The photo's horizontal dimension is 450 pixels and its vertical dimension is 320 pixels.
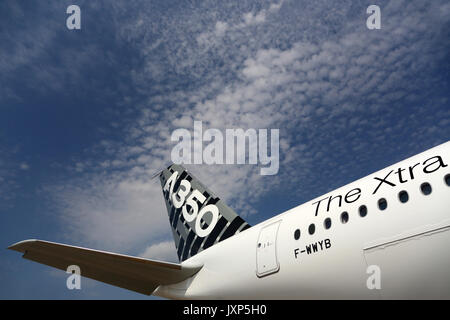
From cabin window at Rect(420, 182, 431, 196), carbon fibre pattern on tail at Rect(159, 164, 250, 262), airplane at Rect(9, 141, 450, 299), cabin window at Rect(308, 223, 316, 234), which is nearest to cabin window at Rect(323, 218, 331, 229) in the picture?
airplane at Rect(9, 141, 450, 299)

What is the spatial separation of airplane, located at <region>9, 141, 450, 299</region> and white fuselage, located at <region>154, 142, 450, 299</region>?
14 millimetres

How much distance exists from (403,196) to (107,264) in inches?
246

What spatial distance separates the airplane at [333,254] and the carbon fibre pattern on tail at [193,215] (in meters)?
0.45

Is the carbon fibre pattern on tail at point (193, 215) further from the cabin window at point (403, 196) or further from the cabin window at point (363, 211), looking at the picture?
the cabin window at point (403, 196)

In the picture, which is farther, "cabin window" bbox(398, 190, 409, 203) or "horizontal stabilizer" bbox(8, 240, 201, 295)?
"horizontal stabilizer" bbox(8, 240, 201, 295)

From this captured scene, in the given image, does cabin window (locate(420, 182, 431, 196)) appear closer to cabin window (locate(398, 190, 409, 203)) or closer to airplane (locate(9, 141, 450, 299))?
airplane (locate(9, 141, 450, 299))

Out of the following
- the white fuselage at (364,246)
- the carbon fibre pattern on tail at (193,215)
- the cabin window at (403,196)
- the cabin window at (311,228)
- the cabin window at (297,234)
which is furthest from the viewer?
the carbon fibre pattern on tail at (193,215)

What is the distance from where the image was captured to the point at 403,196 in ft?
17.0

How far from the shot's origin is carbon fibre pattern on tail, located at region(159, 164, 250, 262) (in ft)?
34.4

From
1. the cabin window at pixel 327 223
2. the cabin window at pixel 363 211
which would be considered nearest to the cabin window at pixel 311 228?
the cabin window at pixel 327 223

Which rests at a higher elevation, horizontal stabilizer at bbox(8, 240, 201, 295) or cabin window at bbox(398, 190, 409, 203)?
cabin window at bbox(398, 190, 409, 203)

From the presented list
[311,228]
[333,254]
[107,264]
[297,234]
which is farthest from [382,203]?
[107,264]

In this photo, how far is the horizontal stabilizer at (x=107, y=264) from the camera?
696 centimetres

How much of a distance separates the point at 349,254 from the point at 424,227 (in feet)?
4.23
